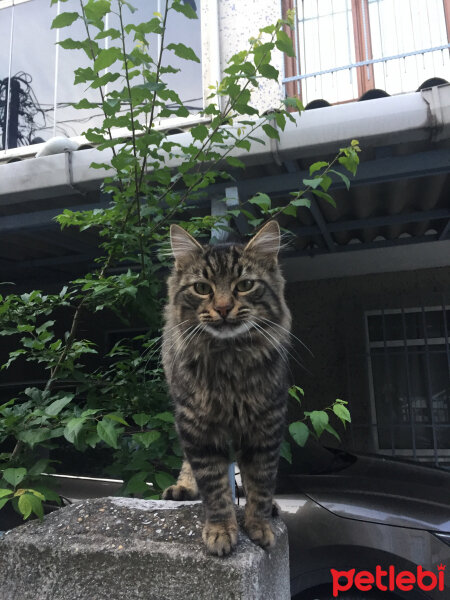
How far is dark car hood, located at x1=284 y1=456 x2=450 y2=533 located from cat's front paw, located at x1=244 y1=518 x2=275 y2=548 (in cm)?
117

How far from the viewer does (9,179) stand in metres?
3.25

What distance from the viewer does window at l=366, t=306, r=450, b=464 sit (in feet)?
17.4

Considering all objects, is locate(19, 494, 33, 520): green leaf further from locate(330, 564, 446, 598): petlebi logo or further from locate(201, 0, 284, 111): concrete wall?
locate(201, 0, 284, 111): concrete wall

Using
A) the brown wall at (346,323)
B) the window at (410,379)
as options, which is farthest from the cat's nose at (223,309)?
the window at (410,379)

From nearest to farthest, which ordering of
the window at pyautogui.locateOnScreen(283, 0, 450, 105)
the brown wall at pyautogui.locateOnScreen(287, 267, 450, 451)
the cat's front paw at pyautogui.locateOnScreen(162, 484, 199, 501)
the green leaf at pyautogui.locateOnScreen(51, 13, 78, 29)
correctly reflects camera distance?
the green leaf at pyautogui.locateOnScreen(51, 13, 78, 29), the cat's front paw at pyautogui.locateOnScreen(162, 484, 199, 501), the window at pyautogui.locateOnScreen(283, 0, 450, 105), the brown wall at pyautogui.locateOnScreen(287, 267, 450, 451)

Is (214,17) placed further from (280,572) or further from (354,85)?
(280,572)

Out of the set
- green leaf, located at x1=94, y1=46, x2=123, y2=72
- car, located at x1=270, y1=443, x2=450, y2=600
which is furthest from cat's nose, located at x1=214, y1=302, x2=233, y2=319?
car, located at x1=270, y1=443, x2=450, y2=600

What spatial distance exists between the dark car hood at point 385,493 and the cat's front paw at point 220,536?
1.33 meters

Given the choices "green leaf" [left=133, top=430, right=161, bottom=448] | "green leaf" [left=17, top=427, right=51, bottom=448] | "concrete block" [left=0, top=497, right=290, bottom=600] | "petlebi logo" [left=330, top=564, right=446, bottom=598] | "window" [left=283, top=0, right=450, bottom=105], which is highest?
"window" [left=283, top=0, right=450, bottom=105]

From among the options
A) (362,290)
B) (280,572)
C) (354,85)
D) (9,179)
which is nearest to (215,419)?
(280,572)

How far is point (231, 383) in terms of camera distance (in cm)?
157

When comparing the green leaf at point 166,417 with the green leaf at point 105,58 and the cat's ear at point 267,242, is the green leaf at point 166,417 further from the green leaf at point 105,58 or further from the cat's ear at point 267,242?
the green leaf at point 105,58

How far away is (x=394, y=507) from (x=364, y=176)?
1988mm

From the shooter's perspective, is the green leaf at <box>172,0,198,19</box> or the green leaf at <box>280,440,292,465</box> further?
the green leaf at <box>280,440,292,465</box>
